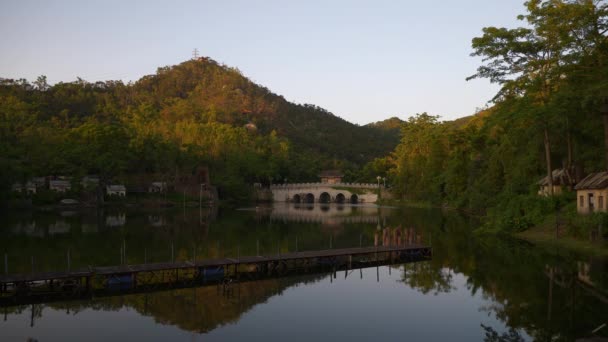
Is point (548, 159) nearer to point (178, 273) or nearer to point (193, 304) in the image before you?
point (178, 273)

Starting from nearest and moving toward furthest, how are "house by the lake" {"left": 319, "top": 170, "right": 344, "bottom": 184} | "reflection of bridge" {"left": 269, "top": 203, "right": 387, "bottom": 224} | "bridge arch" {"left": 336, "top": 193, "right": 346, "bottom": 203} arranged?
"reflection of bridge" {"left": 269, "top": 203, "right": 387, "bottom": 224} → "bridge arch" {"left": 336, "top": 193, "right": 346, "bottom": 203} → "house by the lake" {"left": 319, "top": 170, "right": 344, "bottom": 184}

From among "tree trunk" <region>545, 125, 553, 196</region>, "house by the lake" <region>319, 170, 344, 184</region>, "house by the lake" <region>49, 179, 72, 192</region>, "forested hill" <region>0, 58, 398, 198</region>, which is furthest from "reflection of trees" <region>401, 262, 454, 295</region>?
"house by the lake" <region>319, 170, 344, 184</region>

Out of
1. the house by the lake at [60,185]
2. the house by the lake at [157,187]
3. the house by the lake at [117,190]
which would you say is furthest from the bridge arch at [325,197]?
the house by the lake at [60,185]

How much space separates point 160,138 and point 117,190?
13.7 m

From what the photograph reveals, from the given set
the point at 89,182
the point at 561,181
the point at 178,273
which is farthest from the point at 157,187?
the point at 178,273

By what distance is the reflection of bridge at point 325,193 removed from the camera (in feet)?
356

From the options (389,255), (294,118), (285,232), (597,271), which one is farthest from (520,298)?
(294,118)

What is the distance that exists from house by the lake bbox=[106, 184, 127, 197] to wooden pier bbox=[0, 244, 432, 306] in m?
63.8

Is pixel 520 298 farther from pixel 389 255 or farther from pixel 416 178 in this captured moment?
pixel 416 178

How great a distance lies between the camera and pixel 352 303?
21.9 m

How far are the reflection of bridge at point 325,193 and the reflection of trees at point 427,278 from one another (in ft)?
251

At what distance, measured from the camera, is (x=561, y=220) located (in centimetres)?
3472

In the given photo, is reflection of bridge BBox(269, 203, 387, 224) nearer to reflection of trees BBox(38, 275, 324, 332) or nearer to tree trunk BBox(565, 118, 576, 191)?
tree trunk BBox(565, 118, 576, 191)

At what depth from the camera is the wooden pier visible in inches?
854
